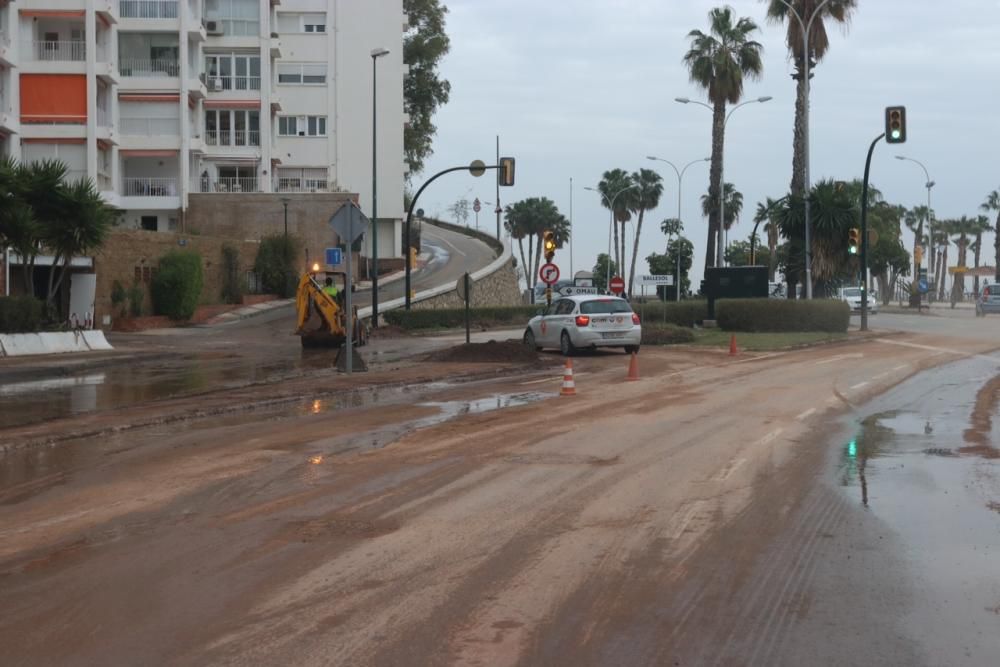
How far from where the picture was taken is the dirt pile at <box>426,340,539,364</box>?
25.1 meters

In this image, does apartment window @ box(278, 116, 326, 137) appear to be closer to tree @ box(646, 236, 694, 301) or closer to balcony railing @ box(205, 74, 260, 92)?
balcony railing @ box(205, 74, 260, 92)

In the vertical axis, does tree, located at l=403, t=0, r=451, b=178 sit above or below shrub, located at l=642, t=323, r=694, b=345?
above

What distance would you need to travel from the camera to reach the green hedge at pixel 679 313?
1709 inches

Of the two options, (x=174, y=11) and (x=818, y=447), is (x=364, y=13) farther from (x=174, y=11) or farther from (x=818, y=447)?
(x=818, y=447)

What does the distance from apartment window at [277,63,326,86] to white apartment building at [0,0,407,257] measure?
6cm

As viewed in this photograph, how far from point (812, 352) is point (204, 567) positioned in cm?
2500

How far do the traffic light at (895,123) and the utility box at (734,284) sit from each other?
41.4 feet

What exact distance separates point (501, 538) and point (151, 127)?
5697 cm

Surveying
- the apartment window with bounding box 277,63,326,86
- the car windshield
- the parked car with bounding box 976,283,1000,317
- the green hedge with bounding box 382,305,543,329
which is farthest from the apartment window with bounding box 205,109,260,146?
the car windshield

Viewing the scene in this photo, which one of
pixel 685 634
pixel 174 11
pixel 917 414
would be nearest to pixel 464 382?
pixel 917 414

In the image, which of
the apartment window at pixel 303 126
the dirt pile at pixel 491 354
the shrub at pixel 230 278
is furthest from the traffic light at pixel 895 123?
the apartment window at pixel 303 126

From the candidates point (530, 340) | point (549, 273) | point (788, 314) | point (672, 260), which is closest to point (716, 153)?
point (788, 314)

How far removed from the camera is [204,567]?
6797mm

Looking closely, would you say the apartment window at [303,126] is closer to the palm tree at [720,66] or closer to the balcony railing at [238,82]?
the balcony railing at [238,82]
